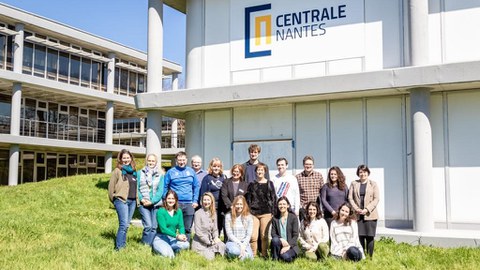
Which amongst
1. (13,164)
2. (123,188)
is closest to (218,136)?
(123,188)

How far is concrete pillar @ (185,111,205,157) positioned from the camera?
13.5m

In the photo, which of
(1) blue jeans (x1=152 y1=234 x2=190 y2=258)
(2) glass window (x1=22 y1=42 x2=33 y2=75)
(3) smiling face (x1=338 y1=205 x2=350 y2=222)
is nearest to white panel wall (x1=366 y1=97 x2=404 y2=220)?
(3) smiling face (x1=338 y1=205 x2=350 y2=222)

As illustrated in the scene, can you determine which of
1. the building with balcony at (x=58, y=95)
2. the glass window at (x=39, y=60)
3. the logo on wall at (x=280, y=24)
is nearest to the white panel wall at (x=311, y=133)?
the logo on wall at (x=280, y=24)

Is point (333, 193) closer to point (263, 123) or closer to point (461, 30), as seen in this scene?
point (263, 123)

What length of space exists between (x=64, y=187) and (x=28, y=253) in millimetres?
12050

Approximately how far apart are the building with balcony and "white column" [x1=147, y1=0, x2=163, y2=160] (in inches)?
527

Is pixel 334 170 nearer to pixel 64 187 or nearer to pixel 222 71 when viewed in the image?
pixel 222 71

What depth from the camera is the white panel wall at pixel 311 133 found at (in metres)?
11.8

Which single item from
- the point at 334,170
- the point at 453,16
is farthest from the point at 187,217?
the point at 453,16

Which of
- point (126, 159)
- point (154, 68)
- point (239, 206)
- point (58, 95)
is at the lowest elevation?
point (239, 206)

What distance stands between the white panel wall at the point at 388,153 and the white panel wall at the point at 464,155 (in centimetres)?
100

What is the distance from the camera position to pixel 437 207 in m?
10.6

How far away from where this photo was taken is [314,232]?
7887 mm

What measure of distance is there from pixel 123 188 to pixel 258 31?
6386 millimetres
